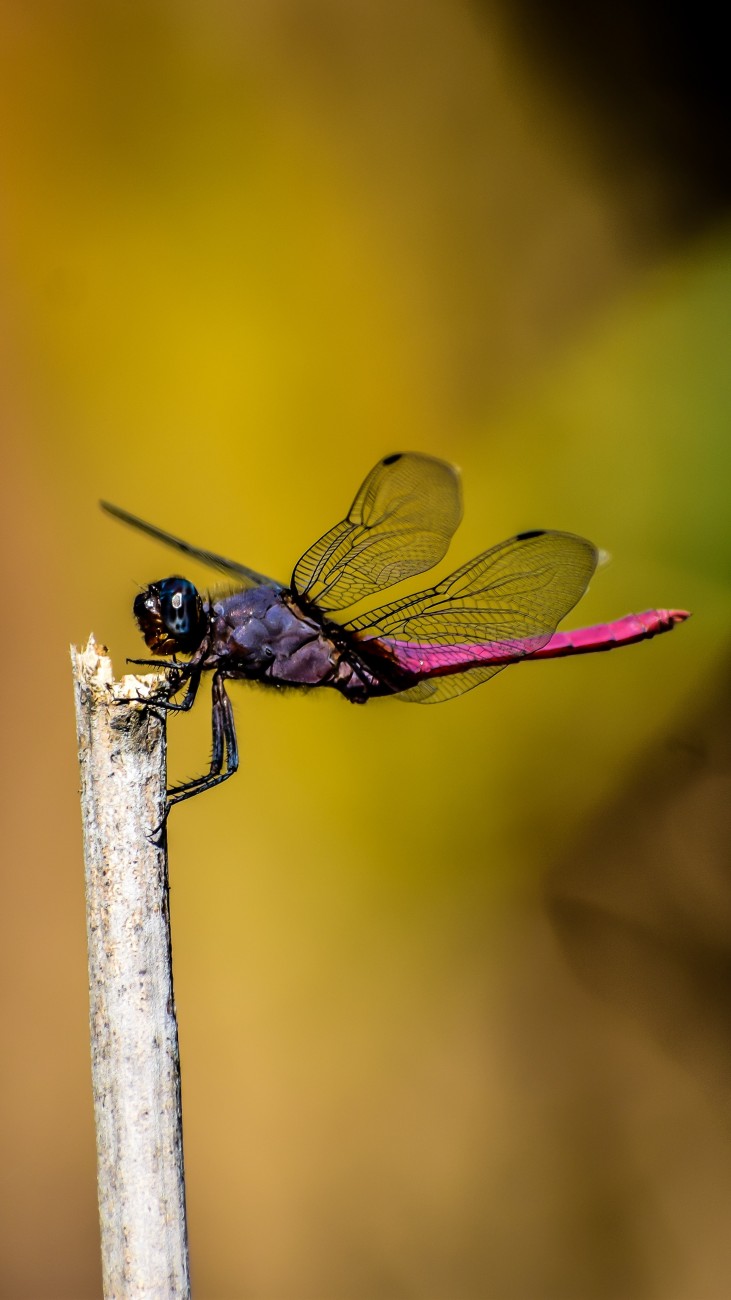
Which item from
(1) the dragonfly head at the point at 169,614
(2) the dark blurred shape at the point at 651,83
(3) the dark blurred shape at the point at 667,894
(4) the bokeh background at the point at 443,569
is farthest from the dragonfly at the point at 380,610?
(2) the dark blurred shape at the point at 651,83

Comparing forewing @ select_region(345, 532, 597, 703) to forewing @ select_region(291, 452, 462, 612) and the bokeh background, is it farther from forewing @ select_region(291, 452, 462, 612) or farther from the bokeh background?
the bokeh background

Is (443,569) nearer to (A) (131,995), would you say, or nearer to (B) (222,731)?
(B) (222,731)

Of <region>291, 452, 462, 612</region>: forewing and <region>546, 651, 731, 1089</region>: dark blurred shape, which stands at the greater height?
<region>291, 452, 462, 612</region>: forewing

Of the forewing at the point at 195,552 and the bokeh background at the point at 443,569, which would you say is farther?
the bokeh background at the point at 443,569

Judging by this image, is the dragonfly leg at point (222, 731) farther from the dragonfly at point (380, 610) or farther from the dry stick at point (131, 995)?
the dry stick at point (131, 995)

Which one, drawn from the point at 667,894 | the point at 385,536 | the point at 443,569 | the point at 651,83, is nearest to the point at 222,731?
the point at 385,536

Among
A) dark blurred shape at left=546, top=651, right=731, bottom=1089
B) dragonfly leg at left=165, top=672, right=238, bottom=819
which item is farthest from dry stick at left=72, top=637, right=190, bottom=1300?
dark blurred shape at left=546, top=651, right=731, bottom=1089

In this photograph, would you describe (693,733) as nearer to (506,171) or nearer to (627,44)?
(506,171)

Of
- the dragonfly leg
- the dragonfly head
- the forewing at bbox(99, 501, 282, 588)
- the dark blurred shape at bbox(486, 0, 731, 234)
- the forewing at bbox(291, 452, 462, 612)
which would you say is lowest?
the dragonfly leg
